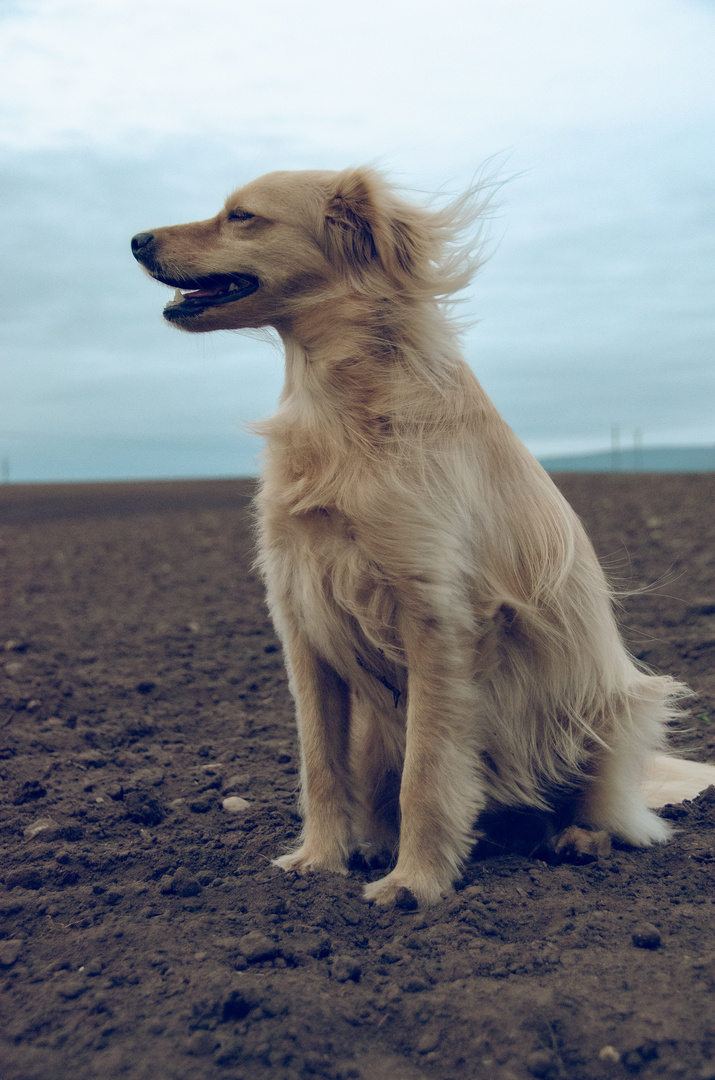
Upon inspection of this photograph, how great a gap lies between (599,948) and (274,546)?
153 cm

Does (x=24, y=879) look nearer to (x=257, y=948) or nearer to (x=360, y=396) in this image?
(x=257, y=948)

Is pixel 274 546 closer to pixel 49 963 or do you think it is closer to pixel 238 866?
pixel 238 866

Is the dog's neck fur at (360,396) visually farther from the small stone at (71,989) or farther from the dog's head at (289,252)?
the small stone at (71,989)

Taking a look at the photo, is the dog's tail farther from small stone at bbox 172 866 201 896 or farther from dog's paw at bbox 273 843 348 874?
small stone at bbox 172 866 201 896

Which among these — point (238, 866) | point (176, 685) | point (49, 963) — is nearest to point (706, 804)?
point (238, 866)

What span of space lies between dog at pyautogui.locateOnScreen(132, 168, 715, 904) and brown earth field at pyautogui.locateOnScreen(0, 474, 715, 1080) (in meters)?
0.25

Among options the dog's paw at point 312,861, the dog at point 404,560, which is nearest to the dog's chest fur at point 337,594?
the dog at point 404,560

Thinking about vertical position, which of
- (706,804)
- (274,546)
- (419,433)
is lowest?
(706,804)

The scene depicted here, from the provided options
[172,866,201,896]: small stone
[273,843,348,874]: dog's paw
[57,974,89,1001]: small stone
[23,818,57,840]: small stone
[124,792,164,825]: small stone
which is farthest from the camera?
[124,792,164,825]: small stone

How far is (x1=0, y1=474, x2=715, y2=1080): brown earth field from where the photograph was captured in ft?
6.02

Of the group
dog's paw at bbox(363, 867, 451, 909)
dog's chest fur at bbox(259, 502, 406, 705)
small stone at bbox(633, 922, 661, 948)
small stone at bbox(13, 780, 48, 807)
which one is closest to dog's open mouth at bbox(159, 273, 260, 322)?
dog's chest fur at bbox(259, 502, 406, 705)

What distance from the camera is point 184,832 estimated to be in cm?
323

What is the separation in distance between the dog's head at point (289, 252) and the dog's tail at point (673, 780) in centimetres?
209

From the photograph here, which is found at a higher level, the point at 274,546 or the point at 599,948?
the point at 274,546
